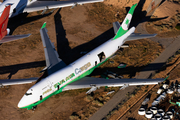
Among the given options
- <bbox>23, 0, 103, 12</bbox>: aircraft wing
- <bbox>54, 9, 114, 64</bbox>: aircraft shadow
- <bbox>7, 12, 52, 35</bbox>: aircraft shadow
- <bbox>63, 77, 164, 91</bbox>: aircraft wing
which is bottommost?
<bbox>63, 77, 164, 91</bbox>: aircraft wing

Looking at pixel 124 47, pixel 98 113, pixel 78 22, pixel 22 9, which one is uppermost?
pixel 22 9

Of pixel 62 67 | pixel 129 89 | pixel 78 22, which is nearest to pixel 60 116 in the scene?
pixel 62 67

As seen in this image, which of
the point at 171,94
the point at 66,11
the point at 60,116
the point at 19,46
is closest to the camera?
the point at 60,116

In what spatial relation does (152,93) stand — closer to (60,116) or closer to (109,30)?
(60,116)

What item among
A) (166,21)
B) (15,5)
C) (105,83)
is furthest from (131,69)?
(15,5)

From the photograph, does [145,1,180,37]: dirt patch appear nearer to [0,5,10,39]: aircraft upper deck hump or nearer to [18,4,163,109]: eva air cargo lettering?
[18,4,163,109]: eva air cargo lettering

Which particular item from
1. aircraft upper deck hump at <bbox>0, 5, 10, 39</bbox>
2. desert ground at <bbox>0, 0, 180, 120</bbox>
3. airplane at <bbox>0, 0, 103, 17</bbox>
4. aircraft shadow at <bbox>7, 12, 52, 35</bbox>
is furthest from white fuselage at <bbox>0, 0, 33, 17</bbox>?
aircraft upper deck hump at <bbox>0, 5, 10, 39</bbox>

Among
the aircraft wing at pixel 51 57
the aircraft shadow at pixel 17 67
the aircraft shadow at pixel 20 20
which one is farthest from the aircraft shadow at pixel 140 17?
the aircraft shadow at pixel 17 67
